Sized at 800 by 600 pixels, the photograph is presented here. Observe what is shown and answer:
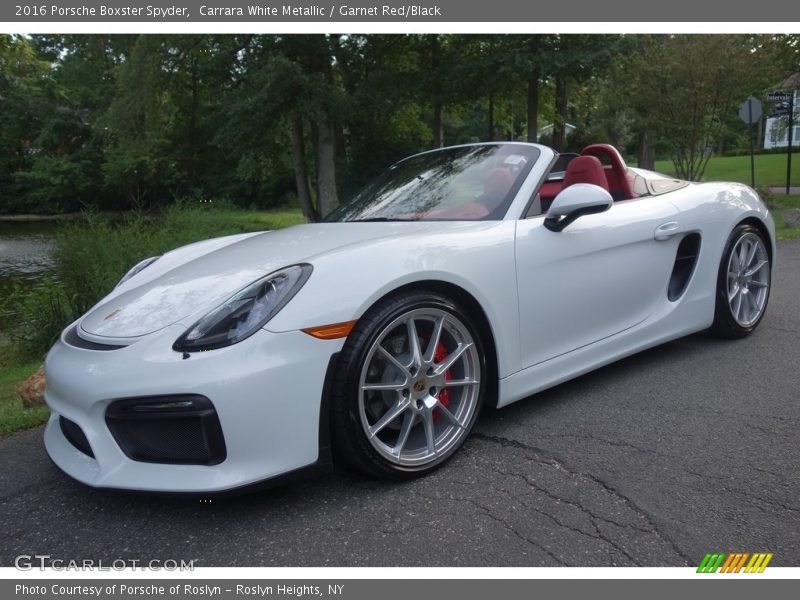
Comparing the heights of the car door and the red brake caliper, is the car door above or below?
above

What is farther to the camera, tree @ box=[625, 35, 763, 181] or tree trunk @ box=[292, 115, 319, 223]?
tree trunk @ box=[292, 115, 319, 223]

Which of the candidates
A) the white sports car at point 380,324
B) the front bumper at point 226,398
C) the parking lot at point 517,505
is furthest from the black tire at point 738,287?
the front bumper at point 226,398

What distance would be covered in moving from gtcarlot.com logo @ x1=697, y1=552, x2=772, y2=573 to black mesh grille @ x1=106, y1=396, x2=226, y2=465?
5.01 ft

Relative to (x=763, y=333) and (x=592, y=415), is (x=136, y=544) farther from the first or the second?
(x=763, y=333)

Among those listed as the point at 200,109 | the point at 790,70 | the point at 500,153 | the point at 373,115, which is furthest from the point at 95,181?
the point at 500,153

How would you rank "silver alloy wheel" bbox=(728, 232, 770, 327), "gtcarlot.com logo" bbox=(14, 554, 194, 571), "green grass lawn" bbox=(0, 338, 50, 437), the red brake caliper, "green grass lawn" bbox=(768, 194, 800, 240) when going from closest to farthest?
1. "gtcarlot.com logo" bbox=(14, 554, 194, 571)
2. the red brake caliper
3. "green grass lawn" bbox=(0, 338, 50, 437)
4. "silver alloy wheel" bbox=(728, 232, 770, 327)
5. "green grass lawn" bbox=(768, 194, 800, 240)

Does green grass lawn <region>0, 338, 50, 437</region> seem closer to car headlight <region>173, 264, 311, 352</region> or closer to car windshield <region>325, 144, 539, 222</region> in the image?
car headlight <region>173, 264, 311, 352</region>

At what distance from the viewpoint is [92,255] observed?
615 cm

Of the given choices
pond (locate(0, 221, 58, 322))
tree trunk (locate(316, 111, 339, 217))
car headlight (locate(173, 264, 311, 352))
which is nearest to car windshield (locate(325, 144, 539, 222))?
car headlight (locate(173, 264, 311, 352))

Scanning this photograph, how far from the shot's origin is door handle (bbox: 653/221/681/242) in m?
3.46

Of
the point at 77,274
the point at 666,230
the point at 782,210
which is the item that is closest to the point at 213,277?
the point at 666,230

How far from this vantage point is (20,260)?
15.0m

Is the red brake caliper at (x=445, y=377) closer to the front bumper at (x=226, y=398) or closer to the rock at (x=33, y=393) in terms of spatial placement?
the front bumper at (x=226, y=398)

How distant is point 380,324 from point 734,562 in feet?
4.40
